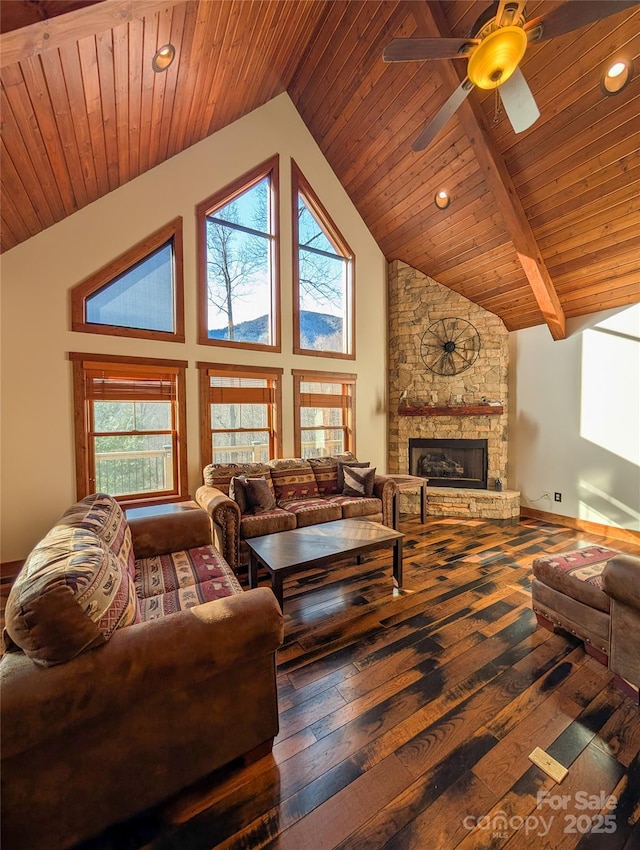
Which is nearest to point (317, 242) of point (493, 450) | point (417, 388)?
point (417, 388)

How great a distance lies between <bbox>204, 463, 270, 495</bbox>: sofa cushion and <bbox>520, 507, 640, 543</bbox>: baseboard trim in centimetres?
403

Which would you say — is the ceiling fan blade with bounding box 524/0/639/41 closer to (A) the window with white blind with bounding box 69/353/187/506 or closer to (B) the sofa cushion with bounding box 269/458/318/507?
(A) the window with white blind with bounding box 69/353/187/506

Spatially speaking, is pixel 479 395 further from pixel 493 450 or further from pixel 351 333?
pixel 351 333

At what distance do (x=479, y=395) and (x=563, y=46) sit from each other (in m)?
3.65

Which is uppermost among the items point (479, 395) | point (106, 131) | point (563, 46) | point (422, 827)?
point (563, 46)

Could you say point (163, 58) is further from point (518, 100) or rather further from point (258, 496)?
point (258, 496)

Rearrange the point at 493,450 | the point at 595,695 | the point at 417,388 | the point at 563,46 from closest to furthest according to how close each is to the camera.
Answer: the point at 595,695 → the point at 563,46 → the point at 493,450 → the point at 417,388

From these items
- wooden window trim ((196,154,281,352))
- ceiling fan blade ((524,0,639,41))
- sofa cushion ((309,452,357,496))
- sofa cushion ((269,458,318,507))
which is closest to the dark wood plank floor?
sofa cushion ((269,458,318,507))

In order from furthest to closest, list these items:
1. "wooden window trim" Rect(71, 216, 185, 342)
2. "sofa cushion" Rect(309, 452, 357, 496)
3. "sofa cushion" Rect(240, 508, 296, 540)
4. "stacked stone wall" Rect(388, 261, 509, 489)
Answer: "stacked stone wall" Rect(388, 261, 509, 489), "sofa cushion" Rect(309, 452, 357, 496), "wooden window trim" Rect(71, 216, 185, 342), "sofa cushion" Rect(240, 508, 296, 540)

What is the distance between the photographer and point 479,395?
17.4ft

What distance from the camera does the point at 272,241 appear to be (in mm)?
4750

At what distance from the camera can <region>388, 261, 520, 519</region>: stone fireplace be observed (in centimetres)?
516

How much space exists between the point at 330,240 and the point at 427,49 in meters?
3.34

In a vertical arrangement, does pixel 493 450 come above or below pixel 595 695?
above
